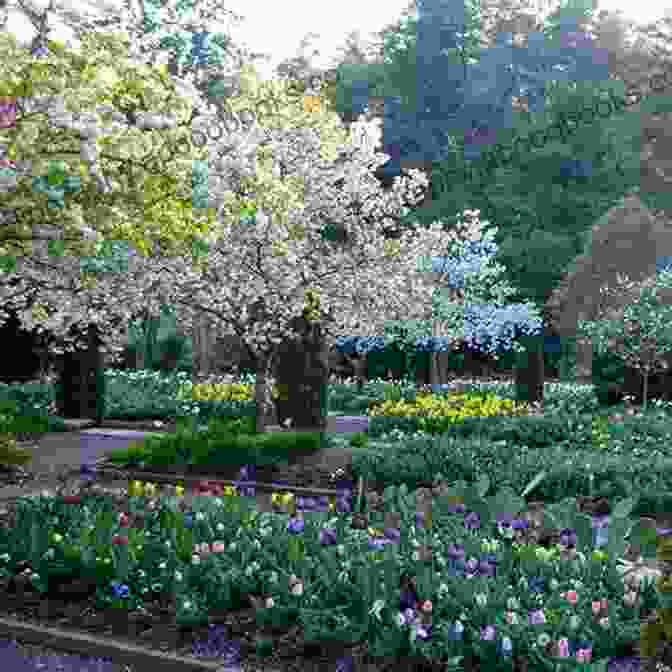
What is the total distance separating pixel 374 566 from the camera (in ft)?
20.4

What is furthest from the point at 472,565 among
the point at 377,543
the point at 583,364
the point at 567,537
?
the point at 583,364

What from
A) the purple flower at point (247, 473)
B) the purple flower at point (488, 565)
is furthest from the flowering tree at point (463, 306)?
the purple flower at point (488, 565)

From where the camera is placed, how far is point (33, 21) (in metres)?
7.16

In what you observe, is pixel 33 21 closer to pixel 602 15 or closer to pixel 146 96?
pixel 146 96

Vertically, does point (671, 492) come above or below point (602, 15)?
below

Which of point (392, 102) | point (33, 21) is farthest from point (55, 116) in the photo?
point (392, 102)

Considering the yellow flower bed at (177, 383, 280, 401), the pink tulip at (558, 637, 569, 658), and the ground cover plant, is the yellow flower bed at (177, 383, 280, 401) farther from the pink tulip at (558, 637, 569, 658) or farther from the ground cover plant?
the pink tulip at (558, 637, 569, 658)

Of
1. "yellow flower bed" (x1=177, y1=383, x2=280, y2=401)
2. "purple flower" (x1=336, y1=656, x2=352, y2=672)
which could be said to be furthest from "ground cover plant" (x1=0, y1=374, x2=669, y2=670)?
"yellow flower bed" (x1=177, y1=383, x2=280, y2=401)

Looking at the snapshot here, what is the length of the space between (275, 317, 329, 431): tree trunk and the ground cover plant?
4.51 m

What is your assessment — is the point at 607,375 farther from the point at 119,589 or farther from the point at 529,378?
the point at 119,589

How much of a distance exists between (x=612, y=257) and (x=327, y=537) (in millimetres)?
19214

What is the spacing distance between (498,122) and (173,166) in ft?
99.4

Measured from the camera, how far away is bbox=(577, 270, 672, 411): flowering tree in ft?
61.0

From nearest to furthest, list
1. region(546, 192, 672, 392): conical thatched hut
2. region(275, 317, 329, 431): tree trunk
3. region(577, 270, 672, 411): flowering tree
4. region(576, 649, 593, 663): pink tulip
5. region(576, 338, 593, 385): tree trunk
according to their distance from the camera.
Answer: region(576, 649, 593, 663): pink tulip → region(275, 317, 329, 431): tree trunk → region(577, 270, 672, 411): flowering tree → region(546, 192, 672, 392): conical thatched hut → region(576, 338, 593, 385): tree trunk
